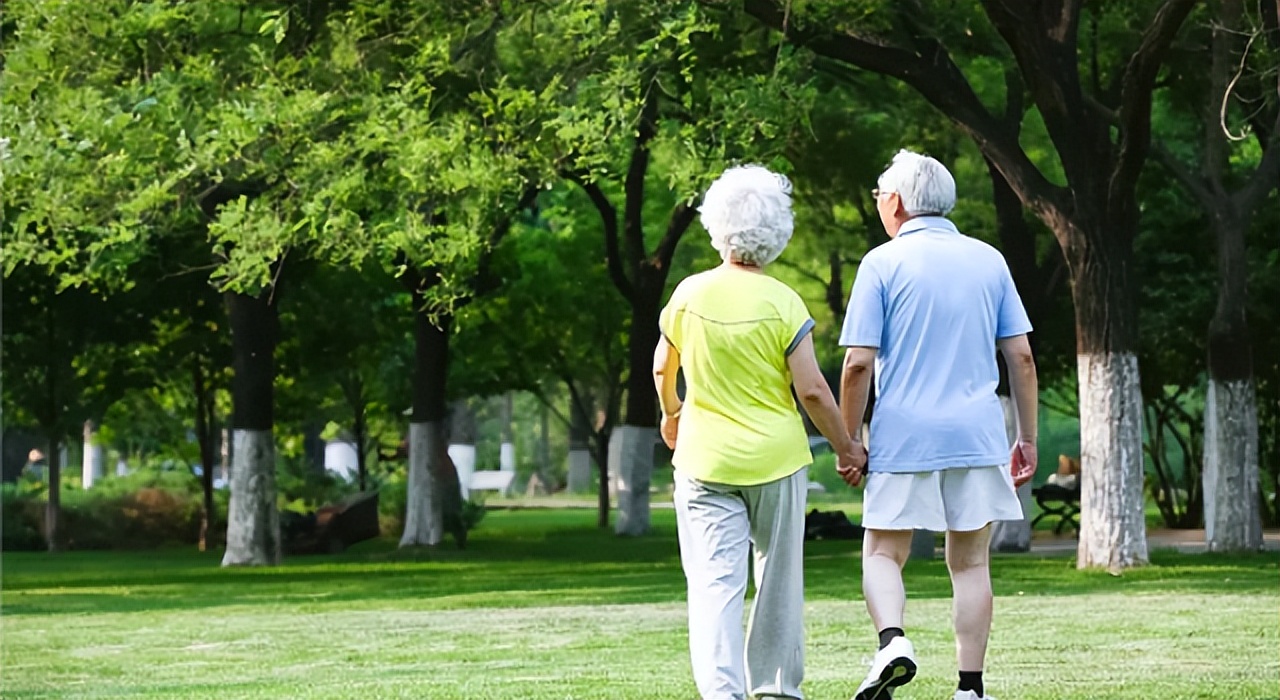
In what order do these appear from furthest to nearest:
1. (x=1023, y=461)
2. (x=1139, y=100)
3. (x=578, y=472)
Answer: (x=578, y=472), (x=1139, y=100), (x=1023, y=461)

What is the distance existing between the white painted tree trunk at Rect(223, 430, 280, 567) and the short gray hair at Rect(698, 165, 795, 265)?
2271 cm

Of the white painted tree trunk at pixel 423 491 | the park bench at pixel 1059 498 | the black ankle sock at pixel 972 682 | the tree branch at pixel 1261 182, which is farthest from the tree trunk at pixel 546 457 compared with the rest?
the black ankle sock at pixel 972 682

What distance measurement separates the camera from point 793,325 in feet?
24.0

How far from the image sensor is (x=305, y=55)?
24.5m

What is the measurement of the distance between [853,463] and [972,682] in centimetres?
89

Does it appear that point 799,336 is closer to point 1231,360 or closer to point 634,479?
point 1231,360

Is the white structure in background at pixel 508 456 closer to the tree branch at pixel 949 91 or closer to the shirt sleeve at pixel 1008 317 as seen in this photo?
the tree branch at pixel 949 91

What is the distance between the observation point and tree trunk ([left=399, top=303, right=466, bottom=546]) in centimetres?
3312

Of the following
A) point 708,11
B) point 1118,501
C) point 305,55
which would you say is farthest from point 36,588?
point 1118,501

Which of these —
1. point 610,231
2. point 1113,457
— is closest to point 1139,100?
point 1113,457

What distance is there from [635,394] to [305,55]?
12363 millimetres

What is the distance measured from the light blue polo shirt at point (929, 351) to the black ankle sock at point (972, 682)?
76cm

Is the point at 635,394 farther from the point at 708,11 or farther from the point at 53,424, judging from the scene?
the point at 708,11

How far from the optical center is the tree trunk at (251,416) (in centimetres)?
2947
